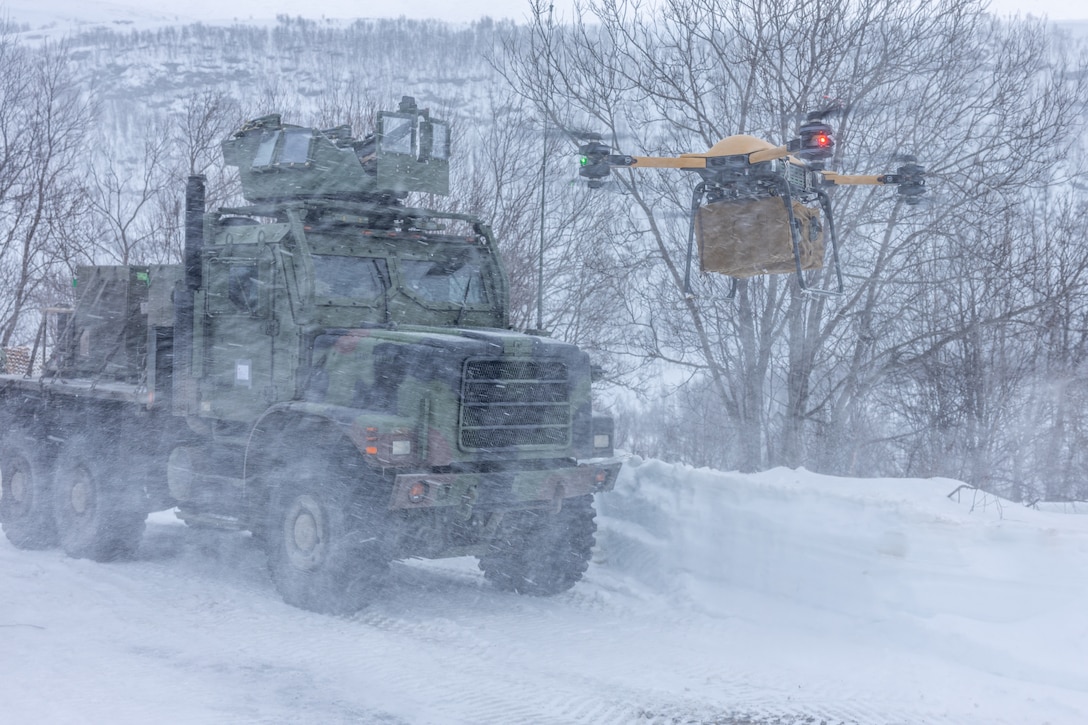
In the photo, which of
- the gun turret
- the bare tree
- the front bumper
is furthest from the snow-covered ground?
the bare tree

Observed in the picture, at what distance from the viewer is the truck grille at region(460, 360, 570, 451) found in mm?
7973

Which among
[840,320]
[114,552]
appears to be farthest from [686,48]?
[114,552]

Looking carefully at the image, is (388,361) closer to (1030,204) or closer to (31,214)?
(1030,204)

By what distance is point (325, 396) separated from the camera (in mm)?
8406

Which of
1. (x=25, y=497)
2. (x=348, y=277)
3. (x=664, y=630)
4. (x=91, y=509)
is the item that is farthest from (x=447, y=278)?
(x=25, y=497)

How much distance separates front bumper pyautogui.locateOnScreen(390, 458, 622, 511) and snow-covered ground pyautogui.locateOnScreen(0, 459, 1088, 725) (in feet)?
2.90

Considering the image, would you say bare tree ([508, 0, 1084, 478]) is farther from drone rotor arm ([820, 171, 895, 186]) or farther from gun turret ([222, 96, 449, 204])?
gun turret ([222, 96, 449, 204])

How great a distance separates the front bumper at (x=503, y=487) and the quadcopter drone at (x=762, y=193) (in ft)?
7.55

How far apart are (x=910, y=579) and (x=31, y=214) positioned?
17.0m

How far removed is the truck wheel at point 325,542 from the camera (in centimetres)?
785

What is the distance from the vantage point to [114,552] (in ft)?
33.8

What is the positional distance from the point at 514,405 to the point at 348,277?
6.11 ft

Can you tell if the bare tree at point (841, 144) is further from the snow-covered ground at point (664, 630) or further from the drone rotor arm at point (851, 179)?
the snow-covered ground at point (664, 630)

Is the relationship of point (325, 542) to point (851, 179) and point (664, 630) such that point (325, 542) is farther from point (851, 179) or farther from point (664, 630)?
point (851, 179)
